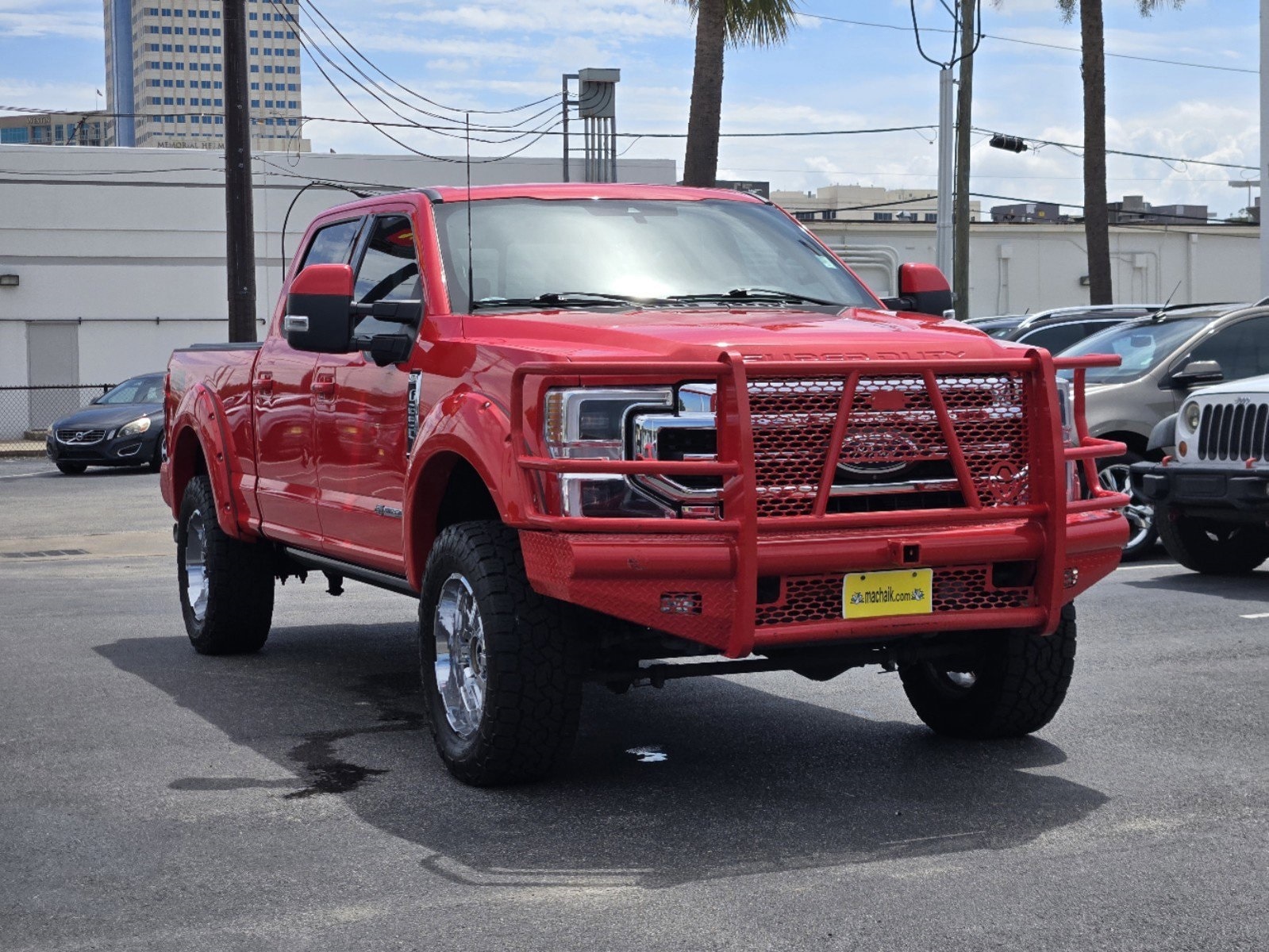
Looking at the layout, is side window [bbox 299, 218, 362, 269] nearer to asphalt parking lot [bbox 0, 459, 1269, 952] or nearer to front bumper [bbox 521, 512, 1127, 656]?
asphalt parking lot [bbox 0, 459, 1269, 952]

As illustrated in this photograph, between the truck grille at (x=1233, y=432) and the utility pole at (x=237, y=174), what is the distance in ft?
50.5

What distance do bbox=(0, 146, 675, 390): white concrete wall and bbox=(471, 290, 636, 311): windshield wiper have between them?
1268 inches

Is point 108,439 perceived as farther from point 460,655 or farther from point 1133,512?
point 460,655

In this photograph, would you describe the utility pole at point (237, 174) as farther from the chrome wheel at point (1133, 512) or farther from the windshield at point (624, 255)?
the windshield at point (624, 255)

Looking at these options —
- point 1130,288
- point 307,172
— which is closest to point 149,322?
point 307,172

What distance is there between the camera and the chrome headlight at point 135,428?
2572cm

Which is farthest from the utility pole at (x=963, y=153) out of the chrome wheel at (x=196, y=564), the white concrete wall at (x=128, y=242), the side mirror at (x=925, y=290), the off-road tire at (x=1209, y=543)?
the side mirror at (x=925, y=290)

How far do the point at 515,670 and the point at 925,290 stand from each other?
2855mm

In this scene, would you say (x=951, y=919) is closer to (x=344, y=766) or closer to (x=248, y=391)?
(x=344, y=766)

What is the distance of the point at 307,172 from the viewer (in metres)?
41.4

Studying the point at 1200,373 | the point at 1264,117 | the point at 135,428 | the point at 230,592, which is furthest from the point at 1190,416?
the point at 135,428

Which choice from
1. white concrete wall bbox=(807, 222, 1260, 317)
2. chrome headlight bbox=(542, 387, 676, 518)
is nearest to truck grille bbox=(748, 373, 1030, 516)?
chrome headlight bbox=(542, 387, 676, 518)

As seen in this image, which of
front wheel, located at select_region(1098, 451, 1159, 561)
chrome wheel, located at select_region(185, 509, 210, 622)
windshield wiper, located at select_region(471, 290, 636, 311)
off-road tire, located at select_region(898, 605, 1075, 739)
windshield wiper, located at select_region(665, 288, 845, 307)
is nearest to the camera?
off-road tire, located at select_region(898, 605, 1075, 739)

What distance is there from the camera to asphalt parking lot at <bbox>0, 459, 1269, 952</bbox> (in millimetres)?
4449
